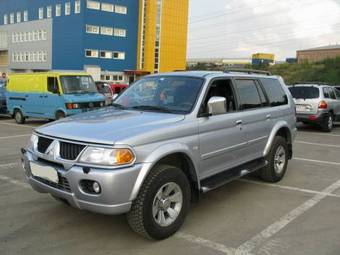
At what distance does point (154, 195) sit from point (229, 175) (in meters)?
1.65

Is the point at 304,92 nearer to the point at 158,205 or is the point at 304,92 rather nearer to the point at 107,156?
the point at 158,205

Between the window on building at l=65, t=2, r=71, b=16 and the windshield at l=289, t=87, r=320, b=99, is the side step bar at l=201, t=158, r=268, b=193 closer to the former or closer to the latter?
the windshield at l=289, t=87, r=320, b=99

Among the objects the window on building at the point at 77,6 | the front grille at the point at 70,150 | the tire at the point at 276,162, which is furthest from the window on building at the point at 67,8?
the front grille at the point at 70,150

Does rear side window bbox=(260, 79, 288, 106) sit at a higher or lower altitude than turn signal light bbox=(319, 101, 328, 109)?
higher

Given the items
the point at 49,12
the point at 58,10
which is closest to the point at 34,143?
the point at 58,10

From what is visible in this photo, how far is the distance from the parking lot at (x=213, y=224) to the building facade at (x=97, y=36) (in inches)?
2164

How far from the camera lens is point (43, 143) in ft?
15.2

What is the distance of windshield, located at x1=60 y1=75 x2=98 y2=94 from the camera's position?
15.0 m

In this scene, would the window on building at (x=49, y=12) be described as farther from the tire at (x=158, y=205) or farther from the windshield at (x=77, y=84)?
the tire at (x=158, y=205)

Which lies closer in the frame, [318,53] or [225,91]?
[225,91]

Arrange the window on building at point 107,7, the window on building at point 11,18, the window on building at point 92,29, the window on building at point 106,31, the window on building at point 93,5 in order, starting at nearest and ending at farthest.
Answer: the window on building at point 93,5, the window on building at point 92,29, the window on building at point 106,31, the window on building at point 107,7, the window on building at point 11,18

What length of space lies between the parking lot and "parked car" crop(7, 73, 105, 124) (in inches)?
297

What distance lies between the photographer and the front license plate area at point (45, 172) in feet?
14.3

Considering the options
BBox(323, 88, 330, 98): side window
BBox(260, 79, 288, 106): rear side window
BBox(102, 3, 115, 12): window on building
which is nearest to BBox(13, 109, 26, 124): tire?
BBox(323, 88, 330, 98): side window
